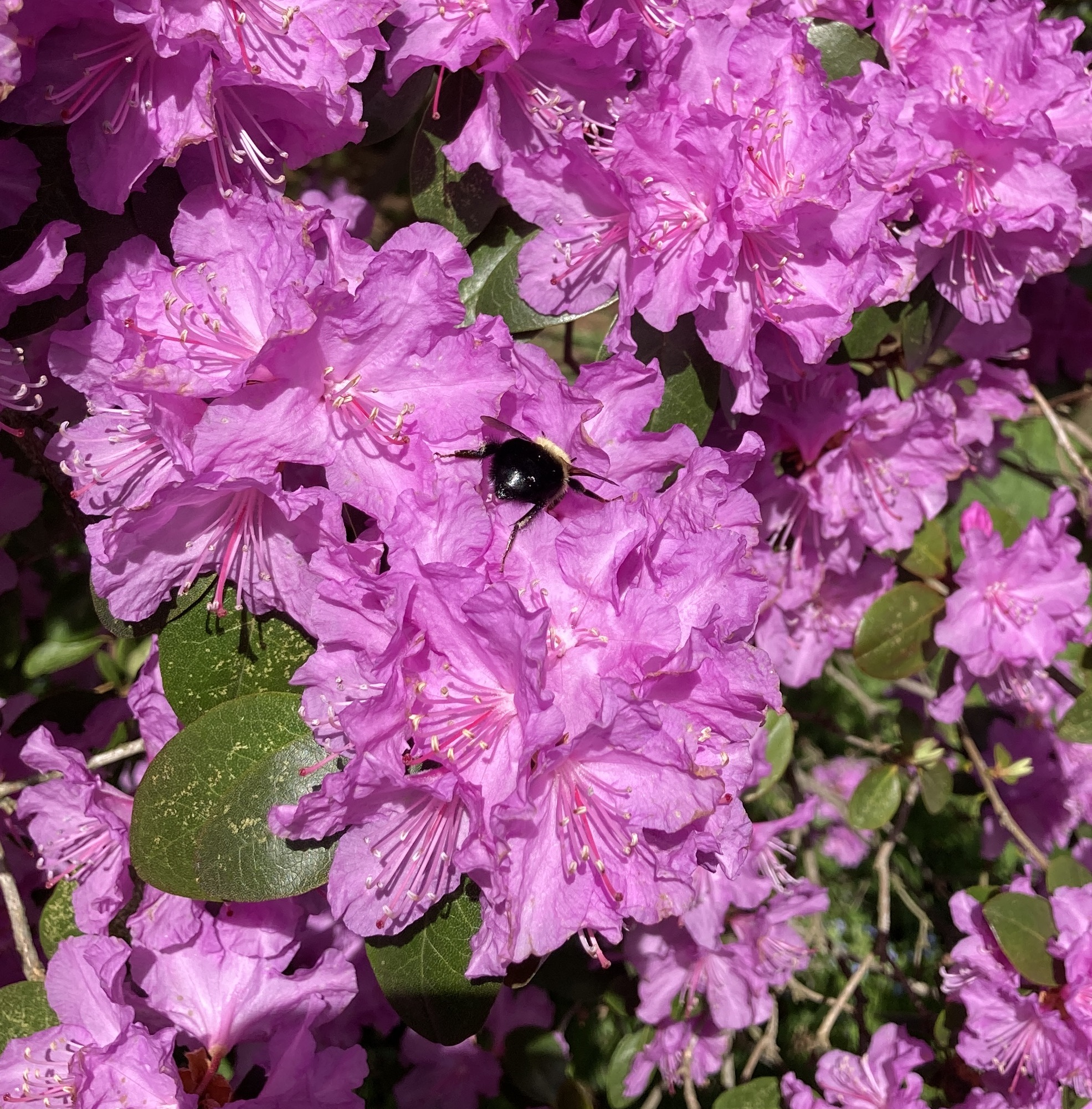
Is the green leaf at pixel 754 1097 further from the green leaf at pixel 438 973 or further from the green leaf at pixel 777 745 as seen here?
the green leaf at pixel 438 973

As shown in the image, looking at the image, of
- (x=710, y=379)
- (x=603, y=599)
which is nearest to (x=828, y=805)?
(x=710, y=379)

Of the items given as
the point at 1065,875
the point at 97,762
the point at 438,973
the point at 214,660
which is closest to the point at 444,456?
the point at 214,660

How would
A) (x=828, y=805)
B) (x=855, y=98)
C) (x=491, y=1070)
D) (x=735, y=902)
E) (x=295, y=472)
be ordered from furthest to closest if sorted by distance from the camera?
(x=828, y=805) < (x=491, y=1070) < (x=735, y=902) < (x=855, y=98) < (x=295, y=472)

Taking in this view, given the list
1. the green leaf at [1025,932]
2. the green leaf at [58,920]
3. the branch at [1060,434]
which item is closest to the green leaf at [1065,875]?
the green leaf at [1025,932]

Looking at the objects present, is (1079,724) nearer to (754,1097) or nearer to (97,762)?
(754,1097)

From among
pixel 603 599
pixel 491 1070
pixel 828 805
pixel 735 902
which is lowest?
pixel 828 805

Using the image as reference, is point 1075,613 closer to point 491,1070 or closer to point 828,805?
point 491,1070

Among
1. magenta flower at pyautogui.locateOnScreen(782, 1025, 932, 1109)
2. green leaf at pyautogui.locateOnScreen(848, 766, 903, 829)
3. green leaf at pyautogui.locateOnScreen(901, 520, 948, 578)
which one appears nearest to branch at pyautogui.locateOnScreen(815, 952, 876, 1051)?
magenta flower at pyautogui.locateOnScreen(782, 1025, 932, 1109)
